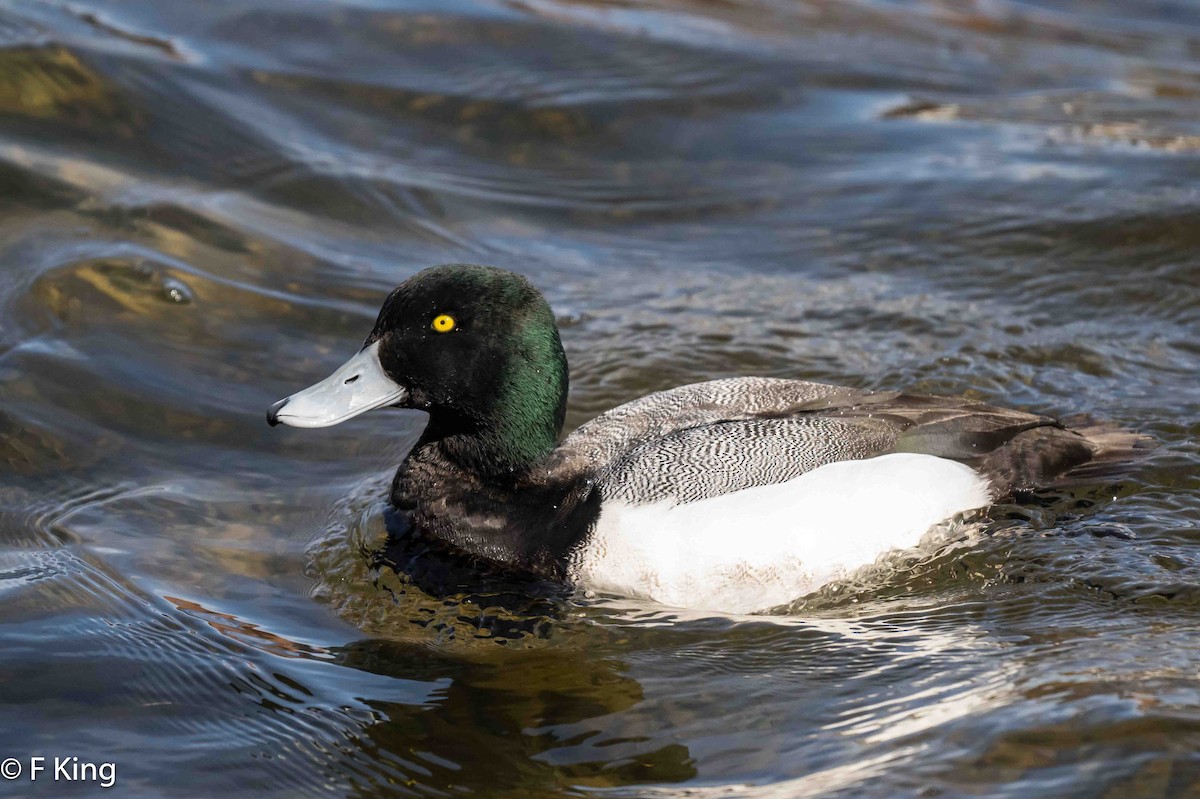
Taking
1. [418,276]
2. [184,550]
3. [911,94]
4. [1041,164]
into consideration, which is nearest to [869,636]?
[418,276]

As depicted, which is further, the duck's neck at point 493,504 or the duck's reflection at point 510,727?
the duck's neck at point 493,504

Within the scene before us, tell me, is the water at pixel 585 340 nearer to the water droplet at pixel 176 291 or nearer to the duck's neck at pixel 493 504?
the water droplet at pixel 176 291

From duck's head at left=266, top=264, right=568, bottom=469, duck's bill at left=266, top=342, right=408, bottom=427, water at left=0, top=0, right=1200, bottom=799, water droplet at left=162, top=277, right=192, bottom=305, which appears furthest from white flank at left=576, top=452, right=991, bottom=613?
water droplet at left=162, top=277, right=192, bottom=305

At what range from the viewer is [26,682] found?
494cm

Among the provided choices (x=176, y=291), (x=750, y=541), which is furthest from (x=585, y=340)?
(x=750, y=541)

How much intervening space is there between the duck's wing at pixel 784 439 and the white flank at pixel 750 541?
0.28 ft

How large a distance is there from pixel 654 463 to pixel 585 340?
97.8 inches

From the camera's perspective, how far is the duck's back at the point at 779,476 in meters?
5.40

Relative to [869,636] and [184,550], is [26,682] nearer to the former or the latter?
[184,550]

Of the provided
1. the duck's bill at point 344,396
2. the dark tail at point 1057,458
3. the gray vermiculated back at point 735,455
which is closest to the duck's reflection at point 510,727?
the gray vermiculated back at point 735,455

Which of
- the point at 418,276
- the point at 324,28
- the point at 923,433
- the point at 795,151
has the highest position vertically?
the point at 324,28

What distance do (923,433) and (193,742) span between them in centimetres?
320

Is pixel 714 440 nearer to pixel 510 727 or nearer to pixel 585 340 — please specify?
pixel 510 727

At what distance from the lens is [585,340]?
8.02 metres
